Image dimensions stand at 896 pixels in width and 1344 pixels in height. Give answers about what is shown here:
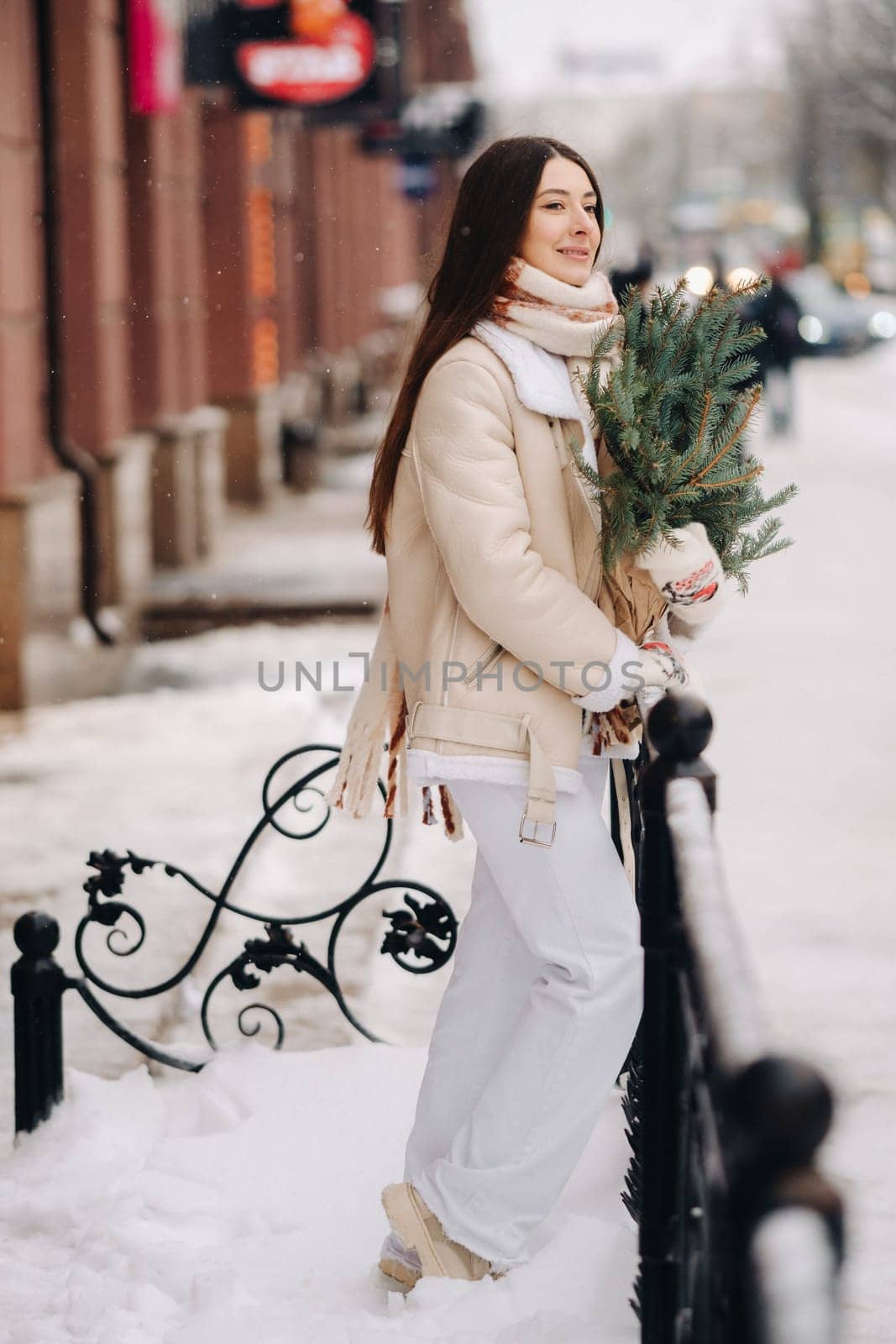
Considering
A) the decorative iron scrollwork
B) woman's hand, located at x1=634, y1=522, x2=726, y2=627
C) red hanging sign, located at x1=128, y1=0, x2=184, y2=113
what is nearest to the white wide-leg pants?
woman's hand, located at x1=634, y1=522, x2=726, y2=627

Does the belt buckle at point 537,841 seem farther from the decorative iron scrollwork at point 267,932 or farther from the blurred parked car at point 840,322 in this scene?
the blurred parked car at point 840,322

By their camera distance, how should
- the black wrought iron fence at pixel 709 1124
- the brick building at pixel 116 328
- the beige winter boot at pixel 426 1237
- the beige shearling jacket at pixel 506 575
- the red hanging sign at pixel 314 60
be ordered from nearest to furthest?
the black wrought iron fence at pixel 709 1124 < the beige shearling jacket at pixel 506 575 < the beige winter boot at pixel 426 1237 < the brick building at pixel 116 328 < the red hanging sign at pixel 314 60

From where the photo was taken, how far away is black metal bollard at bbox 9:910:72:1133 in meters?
3.63

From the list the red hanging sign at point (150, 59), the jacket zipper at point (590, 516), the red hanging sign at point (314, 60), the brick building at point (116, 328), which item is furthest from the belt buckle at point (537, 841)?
the red hanging sign at point (314, 60)

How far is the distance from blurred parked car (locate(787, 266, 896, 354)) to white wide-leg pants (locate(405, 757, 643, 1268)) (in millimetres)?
33733

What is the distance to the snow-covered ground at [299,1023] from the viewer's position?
305 centimetres

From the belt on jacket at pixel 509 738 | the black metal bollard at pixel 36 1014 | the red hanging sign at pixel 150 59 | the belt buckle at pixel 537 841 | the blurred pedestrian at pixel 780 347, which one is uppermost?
the red hanging sign at pixel 150 59

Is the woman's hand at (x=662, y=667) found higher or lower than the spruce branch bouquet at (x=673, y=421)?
lower

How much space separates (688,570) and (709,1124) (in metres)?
1.16

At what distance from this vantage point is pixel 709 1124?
1.74 metres

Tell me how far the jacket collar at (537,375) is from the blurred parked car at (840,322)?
33.6 metres

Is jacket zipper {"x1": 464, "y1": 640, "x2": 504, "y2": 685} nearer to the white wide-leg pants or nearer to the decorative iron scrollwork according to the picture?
the white wide-leg pants

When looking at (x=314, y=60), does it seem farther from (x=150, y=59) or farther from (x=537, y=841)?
(x=537, y=841)

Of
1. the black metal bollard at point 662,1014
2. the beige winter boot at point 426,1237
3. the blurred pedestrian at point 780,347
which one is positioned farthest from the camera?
the blurred pedestrian at point 780,347
